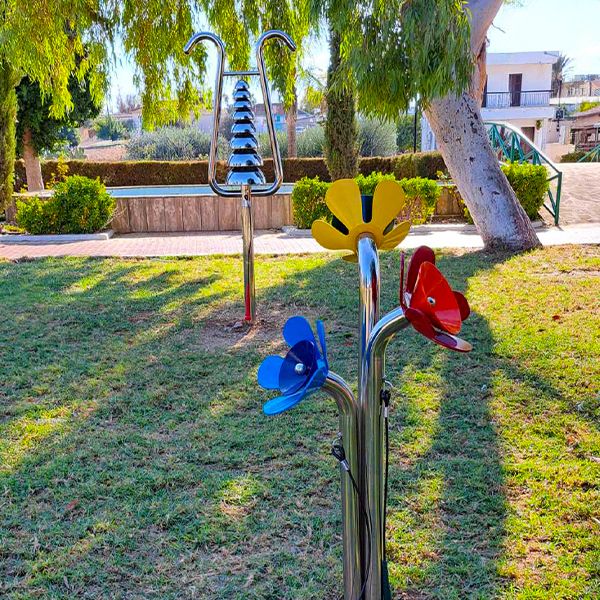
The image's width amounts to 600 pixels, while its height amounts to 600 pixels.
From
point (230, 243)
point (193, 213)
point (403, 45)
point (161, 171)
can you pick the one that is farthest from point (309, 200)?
point (161, 171)

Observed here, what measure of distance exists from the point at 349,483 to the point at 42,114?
58.8 feet

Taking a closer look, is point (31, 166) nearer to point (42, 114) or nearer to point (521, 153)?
point (42, 114)

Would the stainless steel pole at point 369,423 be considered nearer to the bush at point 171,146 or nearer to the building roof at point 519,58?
the bush at point 171,146

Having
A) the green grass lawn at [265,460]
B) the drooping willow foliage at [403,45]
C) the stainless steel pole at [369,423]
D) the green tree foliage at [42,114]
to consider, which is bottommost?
the green grass lawn at [265,460]

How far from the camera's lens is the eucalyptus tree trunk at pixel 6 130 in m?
11.4

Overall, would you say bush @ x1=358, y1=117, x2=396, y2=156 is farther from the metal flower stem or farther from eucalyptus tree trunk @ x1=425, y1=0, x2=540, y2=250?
the metal flower stem

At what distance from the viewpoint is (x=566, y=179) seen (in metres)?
14.7

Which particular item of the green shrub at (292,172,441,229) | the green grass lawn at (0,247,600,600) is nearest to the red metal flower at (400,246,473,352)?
the green grass lawn at (0,247,600,600)

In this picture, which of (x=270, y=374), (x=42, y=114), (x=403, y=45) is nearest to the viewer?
(x=270, y=374)

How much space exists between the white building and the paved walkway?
92.2 feet

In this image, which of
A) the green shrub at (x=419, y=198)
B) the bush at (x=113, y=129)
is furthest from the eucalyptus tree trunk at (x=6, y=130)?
the bush at (x=113, y=129)

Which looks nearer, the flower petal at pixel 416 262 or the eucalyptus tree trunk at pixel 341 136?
the flower petal at pixel 416 262

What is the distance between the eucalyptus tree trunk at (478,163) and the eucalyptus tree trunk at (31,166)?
44.7ft

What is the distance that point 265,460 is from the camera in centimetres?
301
